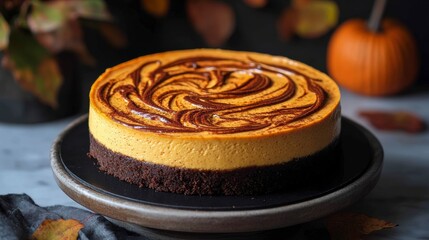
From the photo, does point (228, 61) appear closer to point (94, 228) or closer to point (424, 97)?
point (94, 228)

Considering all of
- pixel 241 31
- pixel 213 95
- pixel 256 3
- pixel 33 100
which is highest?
pixel 213 95

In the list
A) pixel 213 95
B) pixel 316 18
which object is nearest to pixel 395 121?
pixel 316 18

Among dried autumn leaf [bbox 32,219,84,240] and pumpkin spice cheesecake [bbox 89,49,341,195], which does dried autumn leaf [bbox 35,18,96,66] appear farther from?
dried autumn leaf [bbox 32,219,84,240]

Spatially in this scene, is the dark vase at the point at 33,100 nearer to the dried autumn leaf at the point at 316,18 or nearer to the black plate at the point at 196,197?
the black plate at the point at 196,197

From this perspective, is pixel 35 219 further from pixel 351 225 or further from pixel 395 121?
pixel 395 121

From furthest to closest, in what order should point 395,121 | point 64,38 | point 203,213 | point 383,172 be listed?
1. point 395,121
2. point 64,38
3. point 383,172
4. point 203,213

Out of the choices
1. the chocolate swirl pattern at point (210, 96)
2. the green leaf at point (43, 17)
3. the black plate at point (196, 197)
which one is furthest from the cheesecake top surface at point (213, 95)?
the green leaf at point (43, 17)

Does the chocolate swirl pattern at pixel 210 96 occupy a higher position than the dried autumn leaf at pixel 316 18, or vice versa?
the chocolate swirl pattern at pixel 210 96

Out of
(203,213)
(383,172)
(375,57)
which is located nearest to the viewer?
(203,213)
